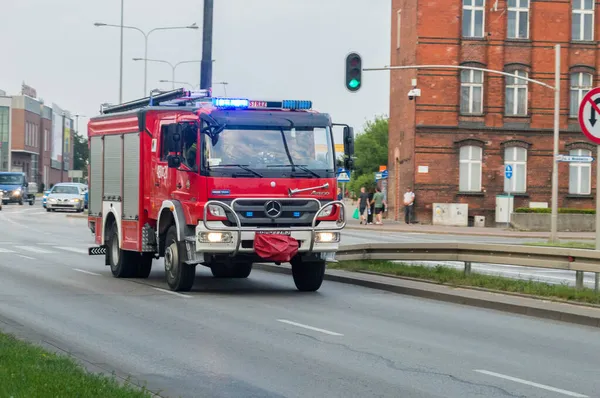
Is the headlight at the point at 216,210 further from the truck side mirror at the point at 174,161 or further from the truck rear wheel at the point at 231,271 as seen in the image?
the truck rear wheel at the point at 231,271

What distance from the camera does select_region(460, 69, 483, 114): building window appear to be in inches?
2114

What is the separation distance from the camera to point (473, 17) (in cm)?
5372

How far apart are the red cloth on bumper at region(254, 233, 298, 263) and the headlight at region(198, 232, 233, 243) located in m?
0.41

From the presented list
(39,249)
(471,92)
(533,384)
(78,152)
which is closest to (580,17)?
(471,92)

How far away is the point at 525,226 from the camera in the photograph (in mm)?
49375

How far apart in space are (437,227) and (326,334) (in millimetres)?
38301

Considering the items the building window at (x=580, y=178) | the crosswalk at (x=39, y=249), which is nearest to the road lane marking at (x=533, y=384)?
the crosswalk at (x=39, y=249)

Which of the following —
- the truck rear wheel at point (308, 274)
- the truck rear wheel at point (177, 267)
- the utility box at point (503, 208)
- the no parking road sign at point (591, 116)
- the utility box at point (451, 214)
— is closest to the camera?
the no parking road sign at point (591, 116)

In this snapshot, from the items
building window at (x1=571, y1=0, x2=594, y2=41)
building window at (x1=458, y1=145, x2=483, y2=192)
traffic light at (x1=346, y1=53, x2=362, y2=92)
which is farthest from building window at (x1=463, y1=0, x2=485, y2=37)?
traffic light at (x1=346, y1=53, x2=362, y2=92)

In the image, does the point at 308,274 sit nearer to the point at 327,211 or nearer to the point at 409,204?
the point at 327,211

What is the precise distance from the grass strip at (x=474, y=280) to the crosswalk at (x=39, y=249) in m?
8.56

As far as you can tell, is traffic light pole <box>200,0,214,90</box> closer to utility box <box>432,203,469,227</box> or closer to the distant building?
utility box <box>432,203,469,227</box>

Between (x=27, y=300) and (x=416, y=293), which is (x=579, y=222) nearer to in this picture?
(x=416, y=293)

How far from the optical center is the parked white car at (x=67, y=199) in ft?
212
